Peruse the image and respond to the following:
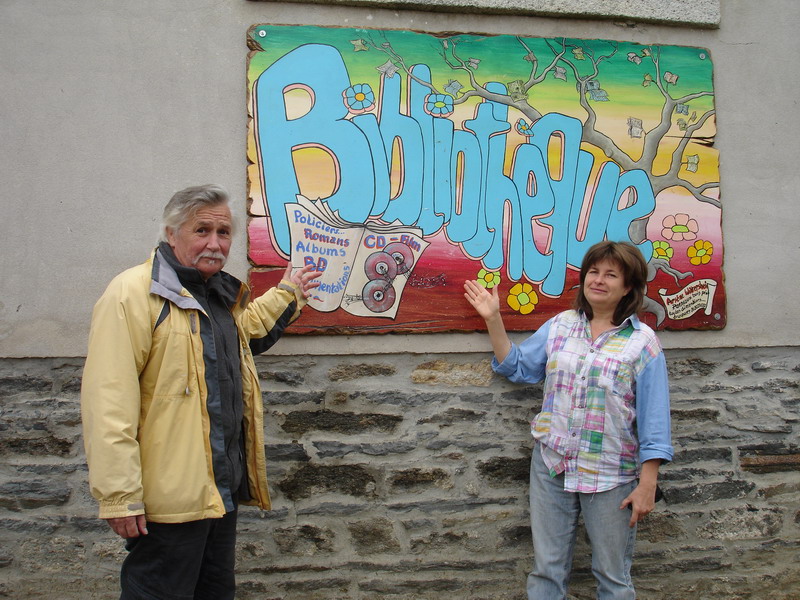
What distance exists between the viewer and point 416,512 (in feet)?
9.71

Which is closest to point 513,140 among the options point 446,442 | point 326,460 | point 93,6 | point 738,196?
point 738,196

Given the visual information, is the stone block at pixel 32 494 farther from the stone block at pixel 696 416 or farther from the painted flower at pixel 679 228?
the painted flower at pixel 679 228

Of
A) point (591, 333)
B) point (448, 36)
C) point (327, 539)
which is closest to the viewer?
point (591, 333)

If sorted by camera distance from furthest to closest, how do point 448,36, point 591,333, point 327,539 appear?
point 448,36
point 327,539
point 591,333

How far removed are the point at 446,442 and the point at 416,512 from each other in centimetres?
34

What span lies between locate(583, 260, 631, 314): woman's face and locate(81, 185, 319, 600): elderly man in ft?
4.62

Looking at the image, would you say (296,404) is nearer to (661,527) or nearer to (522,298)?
(522,298)

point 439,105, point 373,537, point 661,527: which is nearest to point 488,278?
point 439,105

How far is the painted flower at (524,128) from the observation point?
10.2ft

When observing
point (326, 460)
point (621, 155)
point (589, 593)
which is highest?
point (621, 155)

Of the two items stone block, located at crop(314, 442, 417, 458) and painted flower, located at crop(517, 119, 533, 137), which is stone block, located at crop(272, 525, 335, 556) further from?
painted flower, located at crop(517, 119, 533, 137)

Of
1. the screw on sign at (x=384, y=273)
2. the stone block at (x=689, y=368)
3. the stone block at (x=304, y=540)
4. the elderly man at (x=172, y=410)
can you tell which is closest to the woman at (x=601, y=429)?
the stone block at (x=689, y=368)

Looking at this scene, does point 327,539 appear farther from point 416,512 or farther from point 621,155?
point 621,155

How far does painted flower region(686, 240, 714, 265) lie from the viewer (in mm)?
3182
